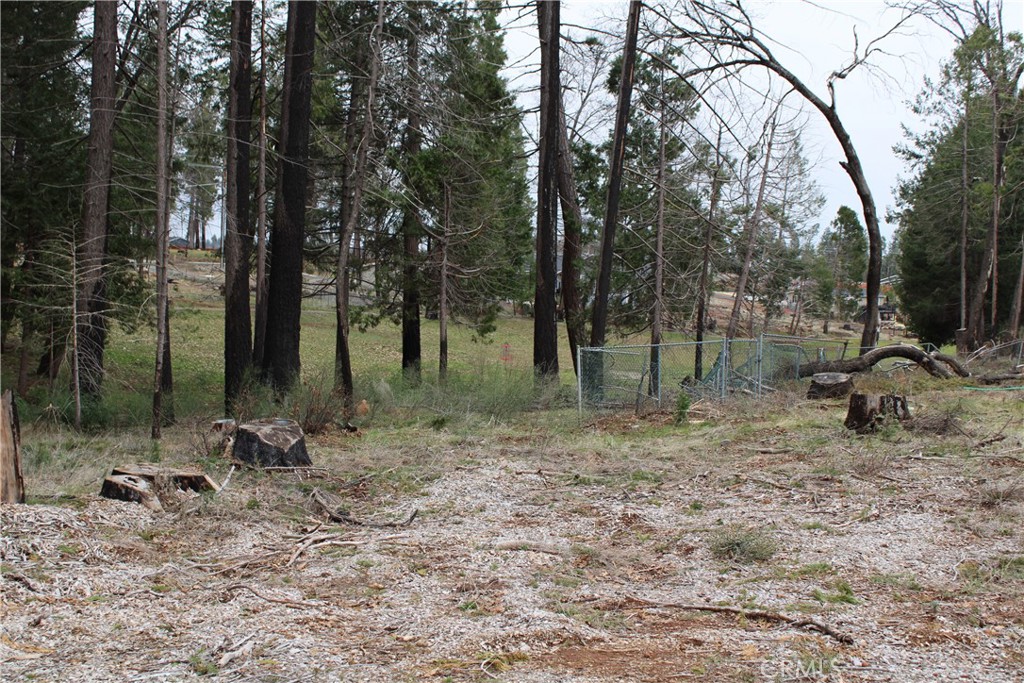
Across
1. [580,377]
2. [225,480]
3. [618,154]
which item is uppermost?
[618,154]

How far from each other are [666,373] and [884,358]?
19.0ft

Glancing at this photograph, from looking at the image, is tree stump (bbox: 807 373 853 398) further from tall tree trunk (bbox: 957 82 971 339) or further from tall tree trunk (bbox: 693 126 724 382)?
tall tree trunk (bbox: 957 82 971 339)

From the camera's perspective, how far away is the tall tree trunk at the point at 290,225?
56.2ft

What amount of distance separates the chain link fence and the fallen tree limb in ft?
30.1

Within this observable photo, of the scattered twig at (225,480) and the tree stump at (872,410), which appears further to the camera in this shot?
the tree stump at (872,410)

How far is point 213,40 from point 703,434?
1520 cm

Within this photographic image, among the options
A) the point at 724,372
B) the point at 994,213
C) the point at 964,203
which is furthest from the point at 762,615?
the point at 964,203

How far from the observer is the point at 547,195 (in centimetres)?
1995

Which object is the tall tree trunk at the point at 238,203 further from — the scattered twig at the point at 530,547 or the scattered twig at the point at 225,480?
the scattered twig at the point at 530,547

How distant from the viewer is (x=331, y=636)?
5.15 metres

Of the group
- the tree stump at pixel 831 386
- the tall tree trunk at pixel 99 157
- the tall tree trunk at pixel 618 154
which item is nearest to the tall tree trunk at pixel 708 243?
the tall tree trunk at pixel 618 154

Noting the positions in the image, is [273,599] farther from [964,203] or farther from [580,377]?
[964,203]

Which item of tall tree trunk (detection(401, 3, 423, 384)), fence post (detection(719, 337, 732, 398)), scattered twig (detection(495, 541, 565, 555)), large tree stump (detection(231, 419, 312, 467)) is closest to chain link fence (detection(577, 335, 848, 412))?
fence post (detection(719, 337, 732, 398))

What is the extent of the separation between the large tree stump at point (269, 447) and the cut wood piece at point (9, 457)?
8.93ft
